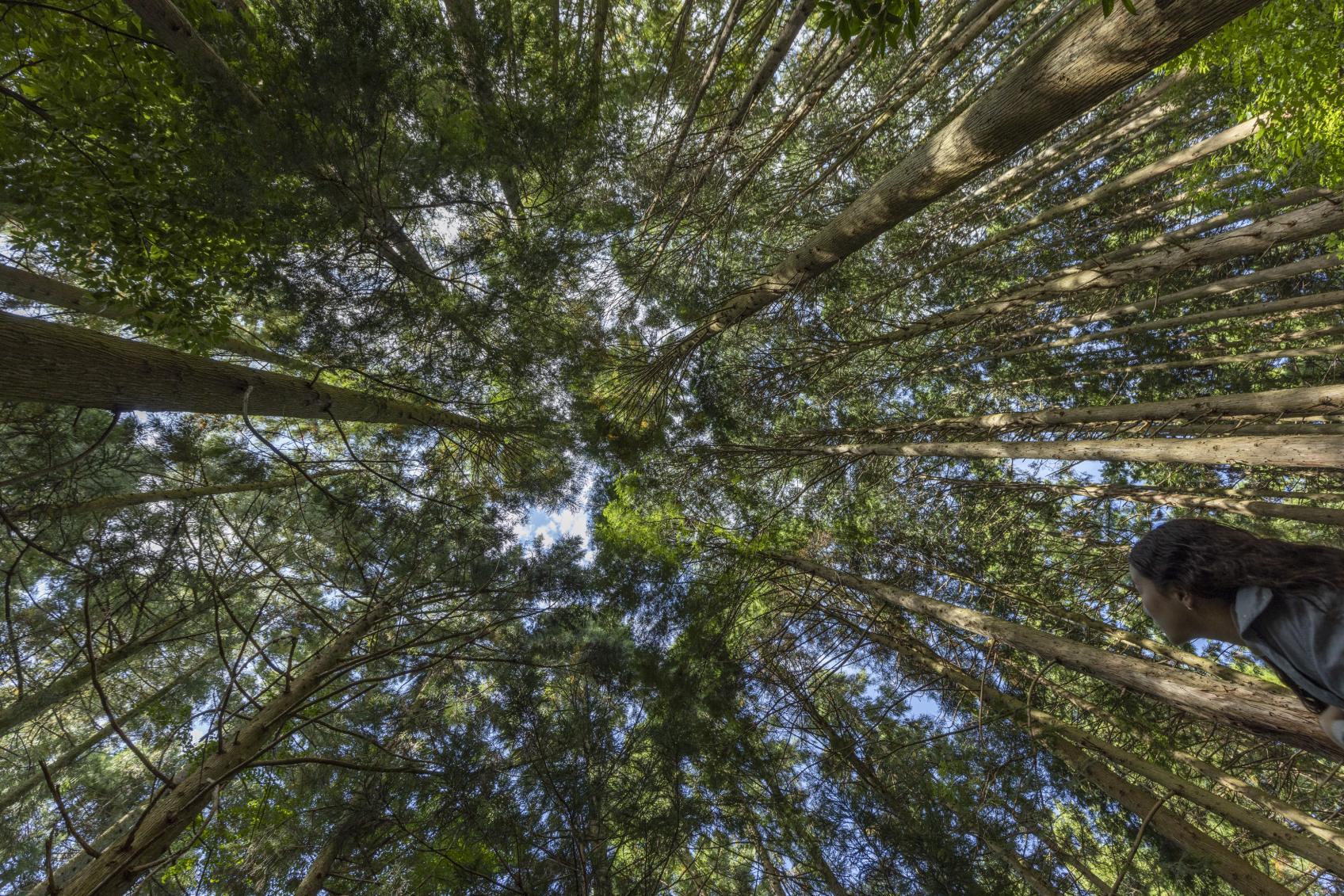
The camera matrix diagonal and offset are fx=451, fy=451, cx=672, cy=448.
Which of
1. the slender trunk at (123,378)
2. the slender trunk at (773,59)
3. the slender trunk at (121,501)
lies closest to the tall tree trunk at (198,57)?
the slender trunk at (123,378)

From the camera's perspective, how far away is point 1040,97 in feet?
8.41

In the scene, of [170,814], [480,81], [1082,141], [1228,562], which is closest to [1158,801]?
[1228,562]

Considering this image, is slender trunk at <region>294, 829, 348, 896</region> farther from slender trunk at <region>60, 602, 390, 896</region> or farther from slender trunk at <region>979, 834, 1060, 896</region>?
slender trunk at <region>979, 834, 1060, 896</region>

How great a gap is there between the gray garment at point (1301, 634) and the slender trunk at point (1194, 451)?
1.73m

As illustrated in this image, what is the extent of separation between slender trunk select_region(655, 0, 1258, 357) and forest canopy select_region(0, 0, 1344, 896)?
25 mm

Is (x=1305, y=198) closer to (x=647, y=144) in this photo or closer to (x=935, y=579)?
(x=935, y=579)

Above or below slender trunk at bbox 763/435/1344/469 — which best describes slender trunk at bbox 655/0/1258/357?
above

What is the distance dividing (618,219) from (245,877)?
8313 millimetres

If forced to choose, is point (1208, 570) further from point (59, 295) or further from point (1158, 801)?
point (59, 295)

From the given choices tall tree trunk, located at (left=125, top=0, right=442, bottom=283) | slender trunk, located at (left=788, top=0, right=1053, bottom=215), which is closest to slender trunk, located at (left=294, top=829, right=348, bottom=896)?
tall tree trunk, located at (left=125, top=0, right=442, bottom=283)

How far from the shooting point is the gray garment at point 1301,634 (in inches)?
54.7

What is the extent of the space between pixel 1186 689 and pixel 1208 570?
49.2 inches

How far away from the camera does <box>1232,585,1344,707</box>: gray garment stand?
139 centimetres

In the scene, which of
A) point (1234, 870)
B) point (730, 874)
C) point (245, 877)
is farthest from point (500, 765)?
point (1234, 870)
